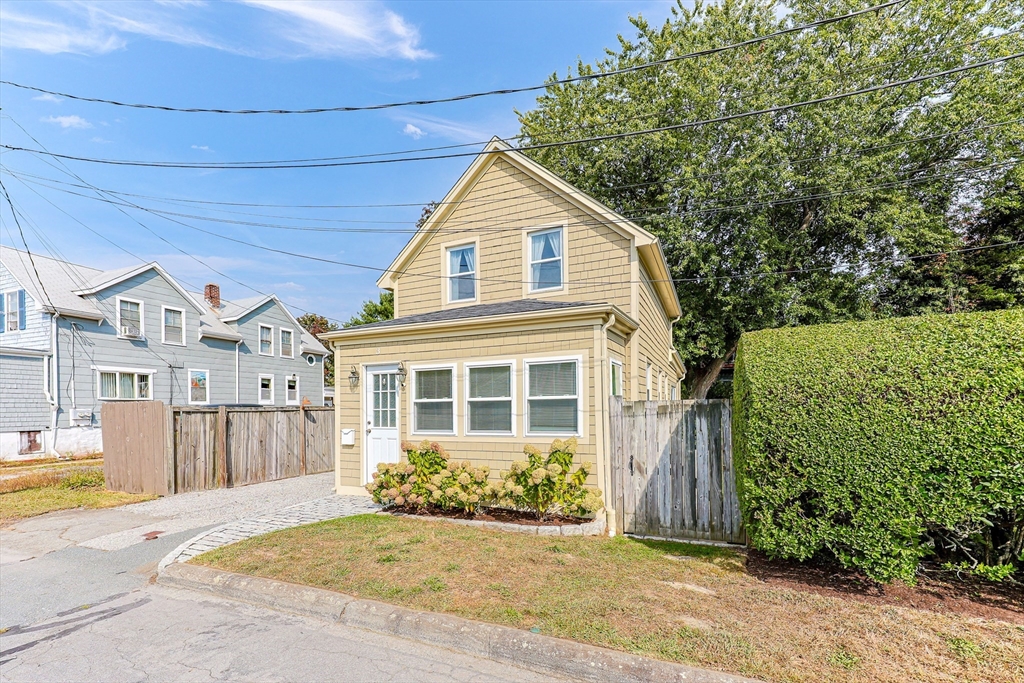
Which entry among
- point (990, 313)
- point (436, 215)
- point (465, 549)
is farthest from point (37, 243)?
point (990, 313)

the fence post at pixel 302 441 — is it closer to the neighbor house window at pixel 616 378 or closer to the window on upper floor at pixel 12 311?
the neighbor house window at pixel 616 378

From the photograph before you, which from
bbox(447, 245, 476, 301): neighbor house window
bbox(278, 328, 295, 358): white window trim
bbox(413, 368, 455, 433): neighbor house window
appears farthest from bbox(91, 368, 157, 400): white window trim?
bbox(413, 368, 455, 433): neighbor house window

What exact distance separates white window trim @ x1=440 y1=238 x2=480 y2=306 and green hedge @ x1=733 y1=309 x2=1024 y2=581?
7256 millimetres

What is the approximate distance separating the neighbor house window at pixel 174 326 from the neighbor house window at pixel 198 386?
4.81 ft

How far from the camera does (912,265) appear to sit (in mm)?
18125

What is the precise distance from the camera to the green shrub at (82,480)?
1164cm

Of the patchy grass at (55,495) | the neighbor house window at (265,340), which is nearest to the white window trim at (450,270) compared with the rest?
the patchy grass at (55,495)

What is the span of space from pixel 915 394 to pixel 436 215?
9922 mm

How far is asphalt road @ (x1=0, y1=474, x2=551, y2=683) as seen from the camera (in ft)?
12.2

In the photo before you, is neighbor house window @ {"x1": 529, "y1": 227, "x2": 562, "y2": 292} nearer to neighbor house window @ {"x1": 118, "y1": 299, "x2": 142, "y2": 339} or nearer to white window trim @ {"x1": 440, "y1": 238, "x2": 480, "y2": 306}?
white window trim @ {"x1": 440, "y1": 238, "x2": 480, "y2": 306}

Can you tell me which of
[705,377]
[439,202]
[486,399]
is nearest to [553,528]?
[486,399]

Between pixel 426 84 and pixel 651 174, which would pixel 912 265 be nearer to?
pixel 651 174

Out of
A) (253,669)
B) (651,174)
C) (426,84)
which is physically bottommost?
(253,669)

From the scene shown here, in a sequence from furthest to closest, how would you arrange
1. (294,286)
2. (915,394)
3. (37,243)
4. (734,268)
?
1. (294,286)
2. (734,268)
3. (37,243)
4. (915,394)
